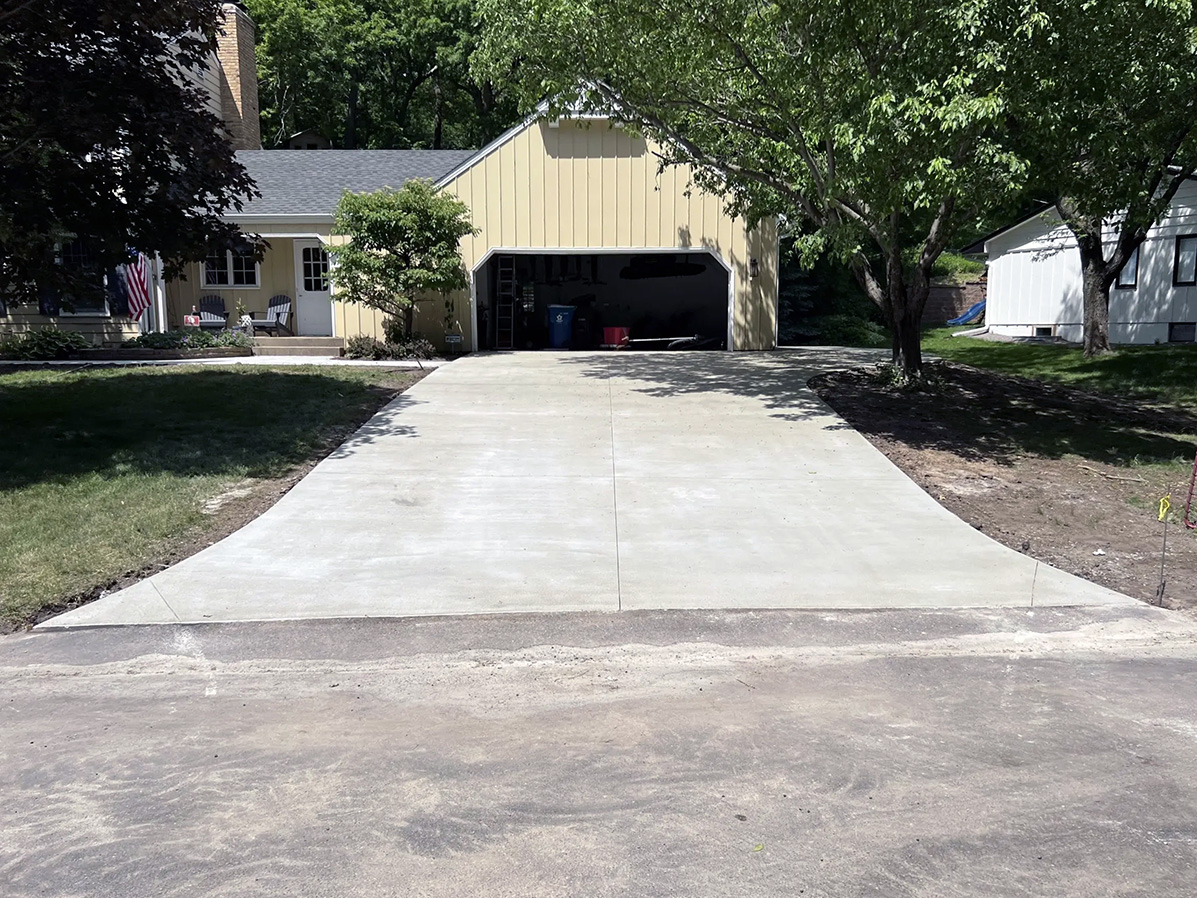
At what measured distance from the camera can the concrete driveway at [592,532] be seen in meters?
6.52

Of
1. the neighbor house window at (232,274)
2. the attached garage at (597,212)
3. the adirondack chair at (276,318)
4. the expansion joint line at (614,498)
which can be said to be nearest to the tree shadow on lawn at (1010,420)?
the expansion joint line at (614,498)

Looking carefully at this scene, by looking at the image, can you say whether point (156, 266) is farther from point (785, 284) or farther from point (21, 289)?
point (785, 284)

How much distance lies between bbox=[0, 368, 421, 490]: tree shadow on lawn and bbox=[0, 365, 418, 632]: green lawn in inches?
0.7

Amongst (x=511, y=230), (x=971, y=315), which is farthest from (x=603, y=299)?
(x=971, y=315)

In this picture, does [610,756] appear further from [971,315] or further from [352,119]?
[352,119]

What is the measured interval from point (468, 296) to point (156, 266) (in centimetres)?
666

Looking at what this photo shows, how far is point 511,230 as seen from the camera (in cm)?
2028

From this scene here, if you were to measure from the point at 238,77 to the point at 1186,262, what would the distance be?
23420 millimetres

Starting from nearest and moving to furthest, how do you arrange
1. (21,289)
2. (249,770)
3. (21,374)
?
(249,770), (21,289), (21,374)

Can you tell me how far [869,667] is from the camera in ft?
17.9

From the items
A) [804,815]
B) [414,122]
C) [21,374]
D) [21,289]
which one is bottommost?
[804,815]

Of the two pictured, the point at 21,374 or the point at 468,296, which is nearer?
the point at 21,374

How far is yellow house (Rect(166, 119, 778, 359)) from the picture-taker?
20.0 m

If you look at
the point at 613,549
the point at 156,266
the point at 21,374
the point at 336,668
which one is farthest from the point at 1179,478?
the point at 156,266
